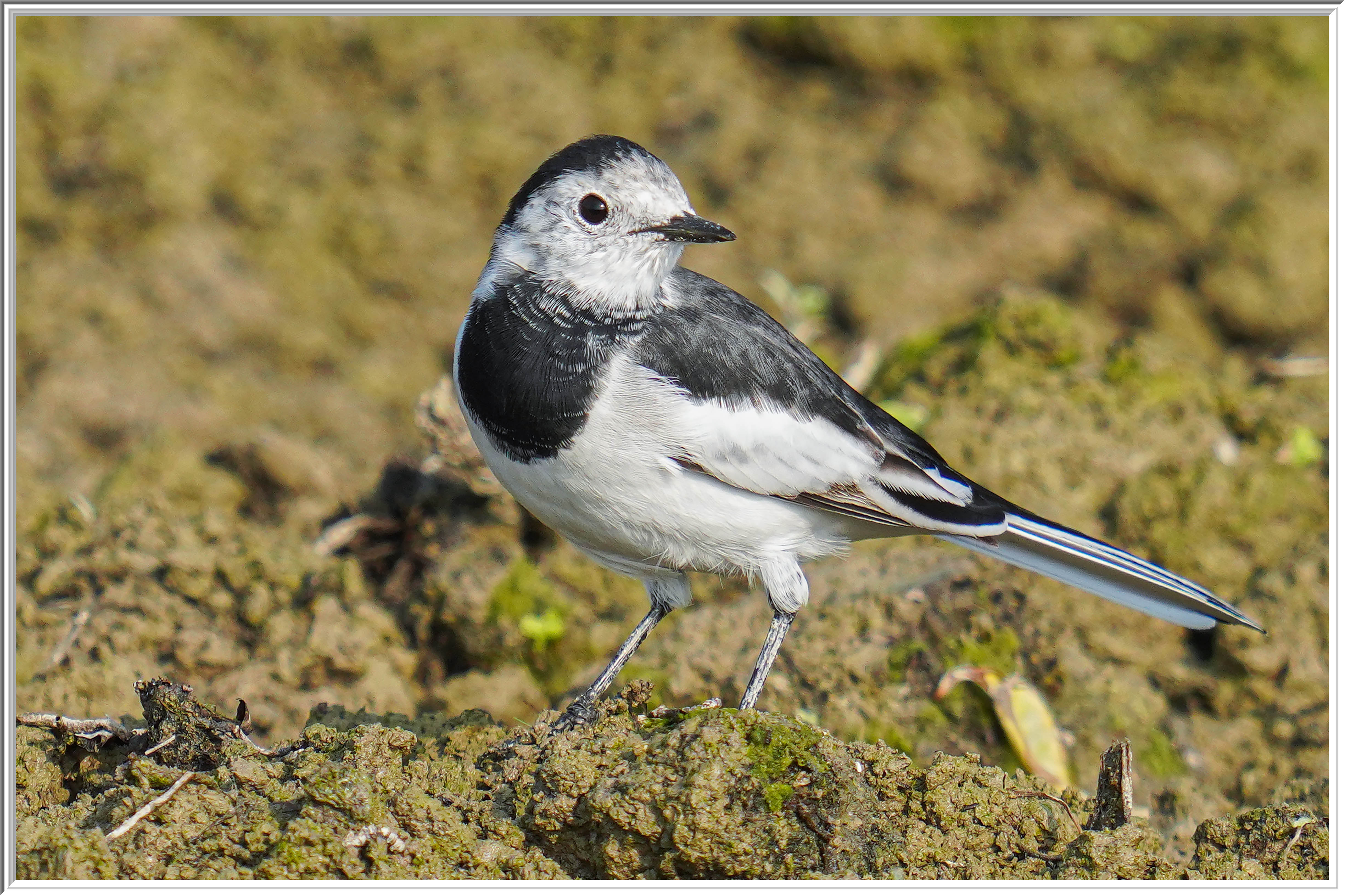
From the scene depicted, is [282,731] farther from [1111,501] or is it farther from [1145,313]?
[1145,313]

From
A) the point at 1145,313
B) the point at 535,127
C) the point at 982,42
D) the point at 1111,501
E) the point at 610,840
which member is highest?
the point at 982,42

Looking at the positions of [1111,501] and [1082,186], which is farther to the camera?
[1082,186]

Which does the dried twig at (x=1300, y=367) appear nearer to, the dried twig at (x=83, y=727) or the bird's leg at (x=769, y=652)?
the bird's leg at (x=769, y=652)

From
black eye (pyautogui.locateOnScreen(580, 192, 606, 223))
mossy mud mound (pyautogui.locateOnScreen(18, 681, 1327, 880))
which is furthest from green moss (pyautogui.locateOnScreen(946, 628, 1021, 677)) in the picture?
black eye (pyautogui.locateOnScreen(580, 192, 606, 223))

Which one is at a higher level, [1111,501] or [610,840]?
[1111,501]

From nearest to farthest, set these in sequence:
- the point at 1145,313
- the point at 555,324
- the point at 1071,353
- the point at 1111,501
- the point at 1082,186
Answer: the point at 555,324, the point at 1111,501, the point at 1071,353, the point at 1145,313, the point at 1082,186

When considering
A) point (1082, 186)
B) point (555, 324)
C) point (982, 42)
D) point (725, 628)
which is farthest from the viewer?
point (982, 42)

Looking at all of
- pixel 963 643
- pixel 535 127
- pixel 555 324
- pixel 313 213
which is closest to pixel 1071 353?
pixel 963 643

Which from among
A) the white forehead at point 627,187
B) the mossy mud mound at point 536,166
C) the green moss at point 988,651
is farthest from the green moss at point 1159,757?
the mossy mud mound at point 536,166
